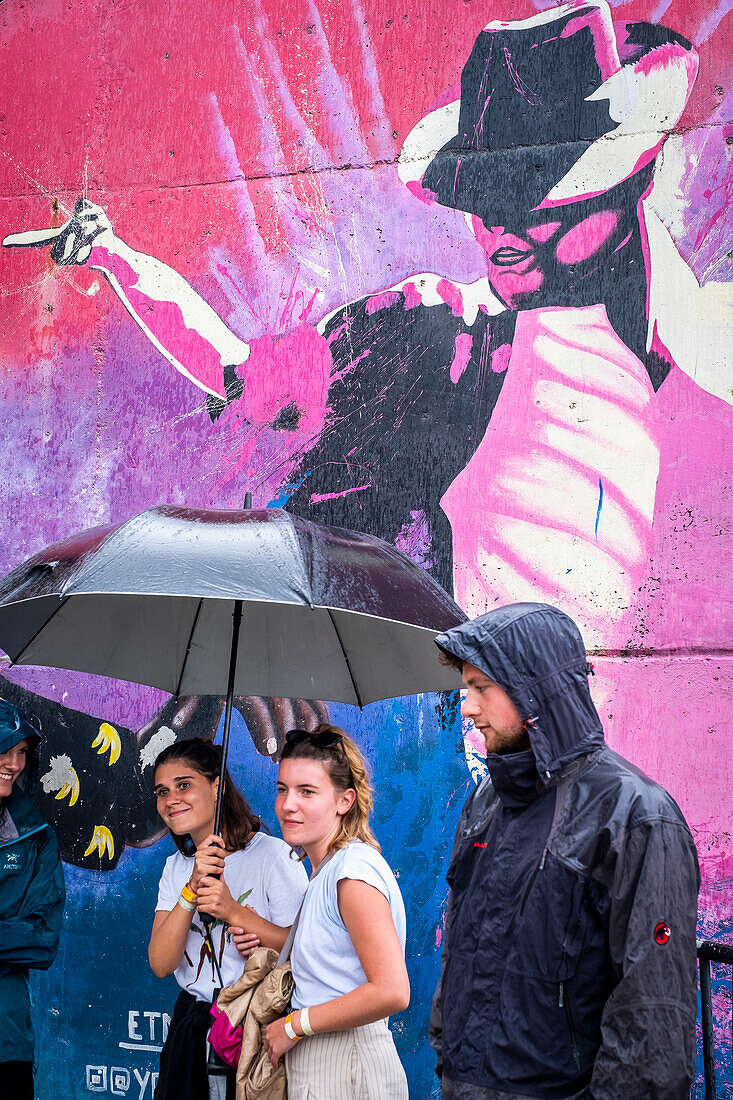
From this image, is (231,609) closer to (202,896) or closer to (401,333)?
(202,896)

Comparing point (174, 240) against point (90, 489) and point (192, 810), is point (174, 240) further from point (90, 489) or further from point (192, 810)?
point (192, 810)

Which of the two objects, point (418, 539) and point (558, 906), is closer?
point (558, 906)

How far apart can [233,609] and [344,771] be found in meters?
0.67

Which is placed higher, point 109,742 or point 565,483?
point 565,483

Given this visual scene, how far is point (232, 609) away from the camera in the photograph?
10.8 ft

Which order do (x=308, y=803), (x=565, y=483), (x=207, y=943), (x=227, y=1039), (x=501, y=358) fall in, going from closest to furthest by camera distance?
(x=227, y=1039) < (x=308, y=803) < (x=207, y=943) < (x=565, y=483) < (x=501, y=358)

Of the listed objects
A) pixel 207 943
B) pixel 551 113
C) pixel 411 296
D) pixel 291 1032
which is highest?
pixel 551 113

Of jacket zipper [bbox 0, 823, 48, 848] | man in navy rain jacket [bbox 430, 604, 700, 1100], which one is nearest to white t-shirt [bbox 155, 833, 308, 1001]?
jacket zipper [bbox 0, 823, 48, 848]

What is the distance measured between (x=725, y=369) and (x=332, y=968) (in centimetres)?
267

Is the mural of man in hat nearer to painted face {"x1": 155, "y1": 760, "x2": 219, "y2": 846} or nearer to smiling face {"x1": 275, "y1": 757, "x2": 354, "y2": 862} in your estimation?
painted face {"x1": 155, "y1": 760, "x2": 219, "y2": 846}

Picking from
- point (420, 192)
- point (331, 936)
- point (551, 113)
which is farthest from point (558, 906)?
point (551, 113)

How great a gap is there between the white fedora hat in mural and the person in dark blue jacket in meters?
2.89

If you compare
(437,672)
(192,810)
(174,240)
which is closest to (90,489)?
(174,240)

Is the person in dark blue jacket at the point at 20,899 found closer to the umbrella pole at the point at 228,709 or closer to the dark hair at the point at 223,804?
the dark hair at the point at 223,804
